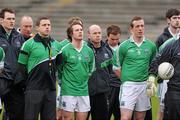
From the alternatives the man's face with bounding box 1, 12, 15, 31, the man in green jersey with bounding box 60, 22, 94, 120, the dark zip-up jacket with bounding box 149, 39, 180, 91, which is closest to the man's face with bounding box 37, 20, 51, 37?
the man in green jersey with bounding box 60, 22, 94, 120

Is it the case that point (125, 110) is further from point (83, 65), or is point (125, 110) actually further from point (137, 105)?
point (83, 65)

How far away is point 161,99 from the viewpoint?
40.5 ft

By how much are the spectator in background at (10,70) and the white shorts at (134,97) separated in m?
1.73

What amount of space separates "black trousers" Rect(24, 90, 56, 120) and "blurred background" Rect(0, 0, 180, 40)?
1711 centimetres

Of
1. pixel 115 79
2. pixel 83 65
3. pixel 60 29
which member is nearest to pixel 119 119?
pixel 115 79

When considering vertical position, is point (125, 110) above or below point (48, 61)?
below

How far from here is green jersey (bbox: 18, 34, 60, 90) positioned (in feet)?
36.8

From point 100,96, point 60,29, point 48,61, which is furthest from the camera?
point 60,29

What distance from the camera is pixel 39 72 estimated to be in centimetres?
1124

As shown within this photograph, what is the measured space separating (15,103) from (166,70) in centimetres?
297

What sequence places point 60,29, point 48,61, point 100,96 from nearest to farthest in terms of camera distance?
point 48,61, point 100,96, point 60,29

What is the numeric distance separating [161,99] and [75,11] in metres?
18.6

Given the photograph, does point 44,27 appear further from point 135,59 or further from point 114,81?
point 114,81

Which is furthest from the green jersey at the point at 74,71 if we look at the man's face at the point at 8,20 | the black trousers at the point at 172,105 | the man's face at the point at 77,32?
the black trousers at the point at 172,105
